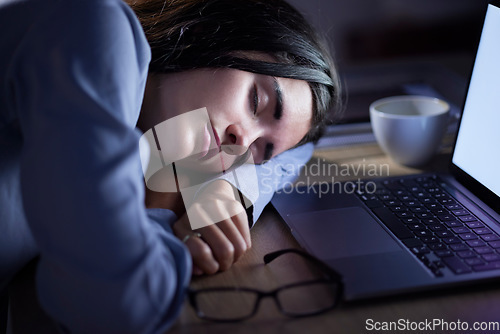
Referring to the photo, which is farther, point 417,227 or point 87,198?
point 417,227

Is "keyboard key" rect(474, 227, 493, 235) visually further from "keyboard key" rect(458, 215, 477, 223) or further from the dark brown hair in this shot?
the dark brown hair

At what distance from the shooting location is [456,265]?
0.58 m

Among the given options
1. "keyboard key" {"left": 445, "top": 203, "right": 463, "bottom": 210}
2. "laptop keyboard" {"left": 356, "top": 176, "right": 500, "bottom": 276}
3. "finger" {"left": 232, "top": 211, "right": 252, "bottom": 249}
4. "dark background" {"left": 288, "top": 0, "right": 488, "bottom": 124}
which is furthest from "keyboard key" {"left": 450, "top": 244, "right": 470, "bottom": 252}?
"dark background" {"left": 288, "top": 0, "right": 488, "bottom": 124}

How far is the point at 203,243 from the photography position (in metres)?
0.60

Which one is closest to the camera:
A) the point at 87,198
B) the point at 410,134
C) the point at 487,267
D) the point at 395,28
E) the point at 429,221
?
the point at 87,198

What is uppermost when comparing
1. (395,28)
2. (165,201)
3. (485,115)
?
(485,115)

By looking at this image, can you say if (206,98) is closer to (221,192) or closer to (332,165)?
(221,192)

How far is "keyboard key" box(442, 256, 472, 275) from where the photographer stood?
572 mm

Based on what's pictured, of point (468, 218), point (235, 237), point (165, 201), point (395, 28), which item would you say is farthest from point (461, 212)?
point (395, 28)

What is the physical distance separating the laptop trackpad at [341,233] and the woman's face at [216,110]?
15 centimetres

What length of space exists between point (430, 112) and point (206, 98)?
482 mm

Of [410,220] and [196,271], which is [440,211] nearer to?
[410,220]

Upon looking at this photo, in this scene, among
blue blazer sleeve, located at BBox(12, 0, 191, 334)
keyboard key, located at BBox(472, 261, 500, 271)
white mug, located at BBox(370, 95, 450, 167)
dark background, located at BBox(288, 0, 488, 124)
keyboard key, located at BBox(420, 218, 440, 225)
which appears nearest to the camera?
blue blazer sleeve, located at BBox(12, 0, 191, 334)

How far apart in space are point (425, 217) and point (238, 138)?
0.29m
